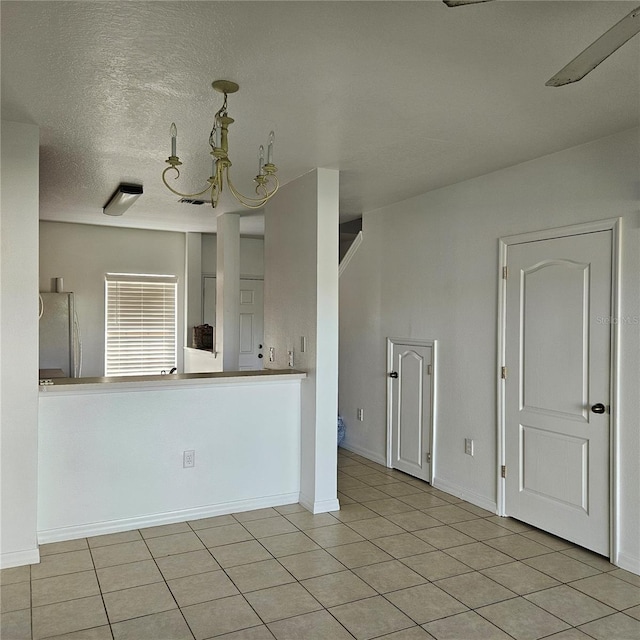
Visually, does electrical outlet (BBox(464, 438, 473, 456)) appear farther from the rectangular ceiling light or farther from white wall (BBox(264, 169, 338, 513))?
the rectangular ceiling light

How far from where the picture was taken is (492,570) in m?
3.11

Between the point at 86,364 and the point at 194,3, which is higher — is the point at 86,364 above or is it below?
below

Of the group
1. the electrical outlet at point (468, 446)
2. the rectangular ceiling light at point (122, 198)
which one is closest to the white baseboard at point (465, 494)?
the electrical outlet at point (468, 446)

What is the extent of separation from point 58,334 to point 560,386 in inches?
210

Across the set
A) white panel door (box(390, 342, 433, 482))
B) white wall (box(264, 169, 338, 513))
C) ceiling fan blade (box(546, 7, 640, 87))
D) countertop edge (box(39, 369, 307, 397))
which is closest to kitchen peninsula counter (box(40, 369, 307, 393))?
countertop edge (box(39, 369, 307, 397))

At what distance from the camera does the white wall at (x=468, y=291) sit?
3119mm

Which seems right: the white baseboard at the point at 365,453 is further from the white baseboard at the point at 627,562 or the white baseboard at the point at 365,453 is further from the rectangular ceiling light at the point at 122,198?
the rectangular ceiling light at the point at 122,198

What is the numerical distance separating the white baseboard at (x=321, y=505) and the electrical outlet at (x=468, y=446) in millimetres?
1086

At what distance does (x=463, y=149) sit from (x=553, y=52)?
1.26 m

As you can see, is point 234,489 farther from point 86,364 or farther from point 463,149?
point 86,364

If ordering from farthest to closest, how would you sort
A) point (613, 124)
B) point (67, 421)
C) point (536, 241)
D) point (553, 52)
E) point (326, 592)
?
point (536, 241) < point (67, 421) < point (613, 124) < point (326, 592) < point (553, 52)

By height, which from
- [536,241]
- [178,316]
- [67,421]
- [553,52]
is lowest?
[67,421]

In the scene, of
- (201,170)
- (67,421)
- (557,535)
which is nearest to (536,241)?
(557,535)

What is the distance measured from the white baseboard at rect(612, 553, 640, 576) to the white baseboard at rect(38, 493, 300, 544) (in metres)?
2.20
